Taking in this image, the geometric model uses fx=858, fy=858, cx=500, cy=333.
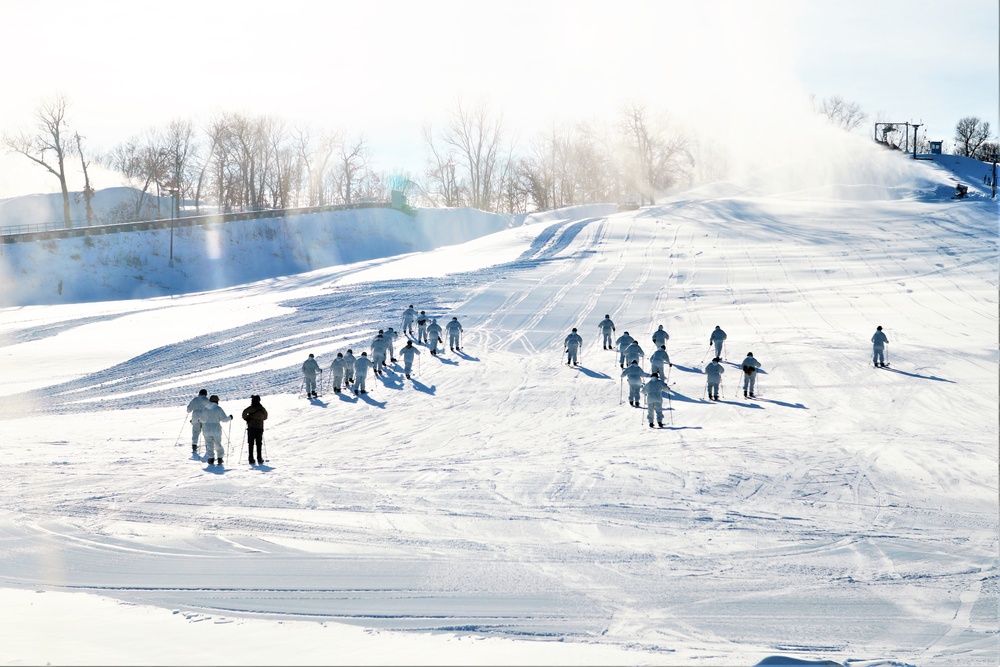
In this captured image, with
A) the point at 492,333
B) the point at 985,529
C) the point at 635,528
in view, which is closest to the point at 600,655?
the point at 635,528

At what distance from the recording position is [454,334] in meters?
27.2

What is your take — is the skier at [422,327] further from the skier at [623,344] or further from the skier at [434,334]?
the skier at [623,344]

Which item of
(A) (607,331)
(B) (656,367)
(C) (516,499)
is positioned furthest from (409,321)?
(C) (516,499)

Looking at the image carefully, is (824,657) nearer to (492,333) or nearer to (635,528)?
(635,528)

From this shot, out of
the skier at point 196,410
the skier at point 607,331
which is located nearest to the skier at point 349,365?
the skier at point 196,410

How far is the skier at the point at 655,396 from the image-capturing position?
1792cm

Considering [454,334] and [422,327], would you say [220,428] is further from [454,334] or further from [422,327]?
[422,327]

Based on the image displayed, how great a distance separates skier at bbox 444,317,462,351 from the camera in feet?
88.9

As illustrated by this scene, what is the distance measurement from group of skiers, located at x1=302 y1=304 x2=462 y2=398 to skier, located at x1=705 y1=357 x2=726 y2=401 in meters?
8.24

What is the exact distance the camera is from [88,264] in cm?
5103

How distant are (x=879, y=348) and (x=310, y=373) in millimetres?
15133

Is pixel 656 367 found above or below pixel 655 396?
above

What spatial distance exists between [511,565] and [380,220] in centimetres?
5996

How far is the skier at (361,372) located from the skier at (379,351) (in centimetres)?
172
